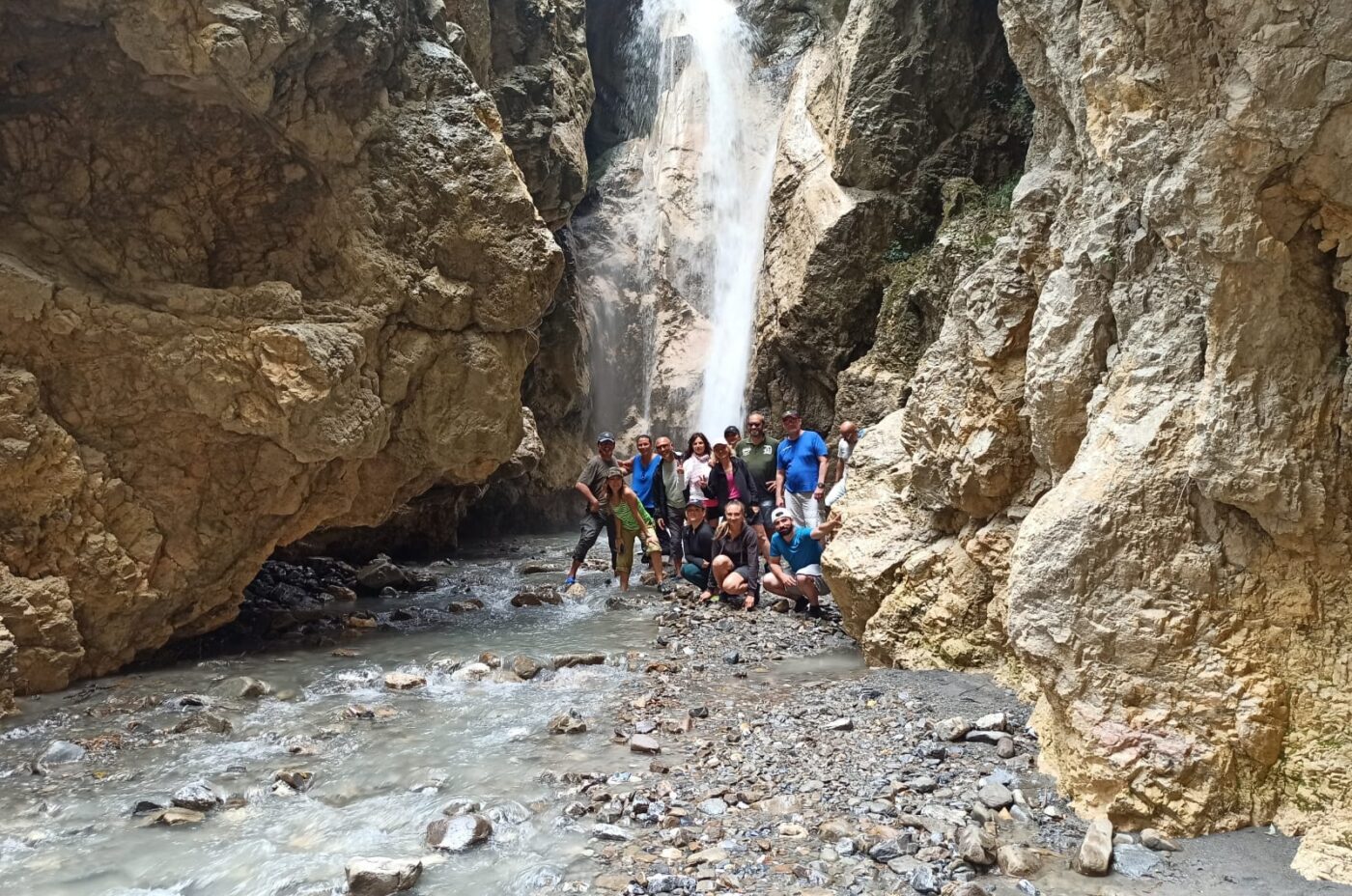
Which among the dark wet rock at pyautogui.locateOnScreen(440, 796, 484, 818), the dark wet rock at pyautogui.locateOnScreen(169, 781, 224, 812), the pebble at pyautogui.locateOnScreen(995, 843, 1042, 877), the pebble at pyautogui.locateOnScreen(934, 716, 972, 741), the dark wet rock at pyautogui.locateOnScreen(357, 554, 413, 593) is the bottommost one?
the dark wet rock at pyautogui.locateOnScreen(357, 554, 413, 593)

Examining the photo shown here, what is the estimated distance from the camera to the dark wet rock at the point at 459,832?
3945 millimetres

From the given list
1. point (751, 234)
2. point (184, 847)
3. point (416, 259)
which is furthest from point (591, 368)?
point (184, 847)

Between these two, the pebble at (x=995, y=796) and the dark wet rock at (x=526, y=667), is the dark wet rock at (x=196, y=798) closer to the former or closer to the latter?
the dark wet rock at (x=526, y=667)

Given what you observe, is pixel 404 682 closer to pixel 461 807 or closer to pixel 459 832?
pixel 461 807

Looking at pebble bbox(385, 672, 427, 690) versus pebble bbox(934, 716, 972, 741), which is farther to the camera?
pebble bbox(385, 672, 427, 690)

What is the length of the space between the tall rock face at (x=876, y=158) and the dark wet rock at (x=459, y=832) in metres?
10.8

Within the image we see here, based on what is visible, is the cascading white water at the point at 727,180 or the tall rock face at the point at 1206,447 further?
the cascading white water at the point at 727,180

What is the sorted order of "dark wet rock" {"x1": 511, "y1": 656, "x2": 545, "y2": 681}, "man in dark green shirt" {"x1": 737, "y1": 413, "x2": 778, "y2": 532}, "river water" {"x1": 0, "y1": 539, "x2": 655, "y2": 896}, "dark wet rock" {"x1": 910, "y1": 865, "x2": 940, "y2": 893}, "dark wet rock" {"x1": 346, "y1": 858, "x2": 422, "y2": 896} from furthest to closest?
1. "man in dark green shirt" {"x1": 737, "y1": 413, "x2": 778, "y2": 532}
2. "dark wet rock" {"x1": 511, "y1": 656, "x2": 545, "y2": 681}
3. "river water" {"x1": 0, "y1": 539, "x2": 655, "y2": 896}
4. "dark wet rock" {"x1": 346, "y1": 858, "x2": 422, "y2": 896}
5. "dark wet rock" {"x1": 910, "y1": 865, "x2": 940, "y2": 893}

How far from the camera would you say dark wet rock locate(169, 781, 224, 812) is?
4355mm

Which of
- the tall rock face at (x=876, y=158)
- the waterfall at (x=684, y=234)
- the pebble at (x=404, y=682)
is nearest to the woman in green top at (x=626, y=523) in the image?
the pebble at (x=404, y=682)

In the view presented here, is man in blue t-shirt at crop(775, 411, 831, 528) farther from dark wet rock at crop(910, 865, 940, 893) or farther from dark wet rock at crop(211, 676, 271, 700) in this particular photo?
dark wet rock at crop(910, 865, 940, 893)

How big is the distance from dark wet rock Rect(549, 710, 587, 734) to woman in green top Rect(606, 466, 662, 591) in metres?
4.47

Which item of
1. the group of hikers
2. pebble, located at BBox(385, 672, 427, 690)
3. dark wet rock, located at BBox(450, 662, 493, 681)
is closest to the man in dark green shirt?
the group of hikers

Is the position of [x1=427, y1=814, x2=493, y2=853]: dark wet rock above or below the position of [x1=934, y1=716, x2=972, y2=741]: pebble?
below
